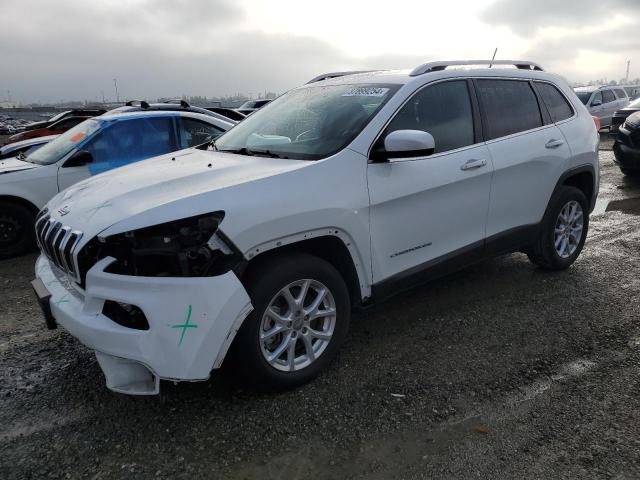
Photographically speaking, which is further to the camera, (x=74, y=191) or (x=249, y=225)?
(x=74, y=191)

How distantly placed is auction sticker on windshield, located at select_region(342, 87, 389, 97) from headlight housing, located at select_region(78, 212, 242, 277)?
1.60 m

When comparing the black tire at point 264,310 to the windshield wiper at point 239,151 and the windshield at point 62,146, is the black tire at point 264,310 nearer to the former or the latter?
the windshield wiper at point 239,151

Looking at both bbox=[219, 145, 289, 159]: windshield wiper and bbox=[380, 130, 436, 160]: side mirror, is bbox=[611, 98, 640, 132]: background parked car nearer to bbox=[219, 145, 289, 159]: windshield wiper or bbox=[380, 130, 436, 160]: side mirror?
bbox=[380, 130, 436, 160]: side mirror

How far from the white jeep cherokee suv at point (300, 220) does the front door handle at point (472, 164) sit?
1 cm

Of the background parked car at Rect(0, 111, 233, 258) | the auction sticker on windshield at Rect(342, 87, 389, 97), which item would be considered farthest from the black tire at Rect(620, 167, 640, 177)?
the auction sticker on windshield at Rect(342, 87, 389, 97)

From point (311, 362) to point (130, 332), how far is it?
1097mm

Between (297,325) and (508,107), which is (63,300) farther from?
(508,107)

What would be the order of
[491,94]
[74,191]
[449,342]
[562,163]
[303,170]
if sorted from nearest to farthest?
[303,170] < [74,191] < [449,342] < [491,94] < [562,163]

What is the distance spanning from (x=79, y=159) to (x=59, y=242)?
3.73m

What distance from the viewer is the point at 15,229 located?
5902 mm

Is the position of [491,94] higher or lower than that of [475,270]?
higher

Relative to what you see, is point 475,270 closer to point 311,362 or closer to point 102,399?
point 311,362

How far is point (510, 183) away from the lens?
158 inches

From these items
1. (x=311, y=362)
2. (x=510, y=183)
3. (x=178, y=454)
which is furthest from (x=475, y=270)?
(x=178, y=454)
